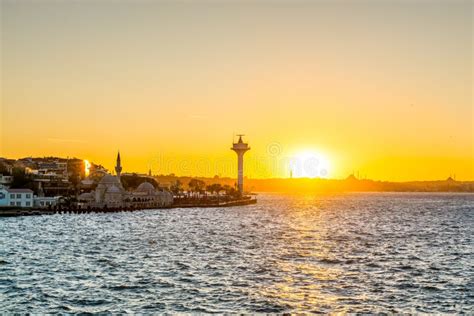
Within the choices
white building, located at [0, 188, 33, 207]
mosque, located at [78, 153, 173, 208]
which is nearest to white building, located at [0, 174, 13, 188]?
mosque, located at [78, 153, 173, 208]

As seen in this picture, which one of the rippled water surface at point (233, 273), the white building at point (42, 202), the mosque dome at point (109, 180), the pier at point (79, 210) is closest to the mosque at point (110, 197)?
the mosque dome at point (109, 180)

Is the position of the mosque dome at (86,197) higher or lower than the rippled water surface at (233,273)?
higher

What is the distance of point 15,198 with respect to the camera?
129 meters

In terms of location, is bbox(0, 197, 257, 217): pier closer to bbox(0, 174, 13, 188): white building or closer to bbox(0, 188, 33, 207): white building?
bbox(0, 188, 33, 207): white building

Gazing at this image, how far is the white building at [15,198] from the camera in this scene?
419 ft

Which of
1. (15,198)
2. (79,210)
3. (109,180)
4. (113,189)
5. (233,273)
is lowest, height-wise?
(233,273)

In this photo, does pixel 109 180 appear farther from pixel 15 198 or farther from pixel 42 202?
pixel 15 198

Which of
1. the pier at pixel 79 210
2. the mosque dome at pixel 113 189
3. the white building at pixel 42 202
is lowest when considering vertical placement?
the pier at pixel 79 210

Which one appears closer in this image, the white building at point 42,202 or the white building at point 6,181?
the white building at point 42,202

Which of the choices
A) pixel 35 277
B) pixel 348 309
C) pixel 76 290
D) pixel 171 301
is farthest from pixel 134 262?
pixel 348 309

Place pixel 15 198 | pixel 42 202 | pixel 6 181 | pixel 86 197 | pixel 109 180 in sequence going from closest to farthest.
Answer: pixel 15 198 → pixel 42 202 → pixel 86 197 → pixel 109 180 → pixel 6 181

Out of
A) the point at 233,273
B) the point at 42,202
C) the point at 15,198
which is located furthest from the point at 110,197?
the point at 233,273

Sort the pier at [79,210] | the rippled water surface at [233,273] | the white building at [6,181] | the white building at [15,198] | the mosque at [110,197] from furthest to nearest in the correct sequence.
→ the white building at [6,181]
the mosque at [110,197]
the white building at [15,198]
the pier at [79,210]
the rippled water surface at [233,273]

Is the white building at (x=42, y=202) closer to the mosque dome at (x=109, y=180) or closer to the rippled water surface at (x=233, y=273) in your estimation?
the mosque dome at (x=109, y=180)
